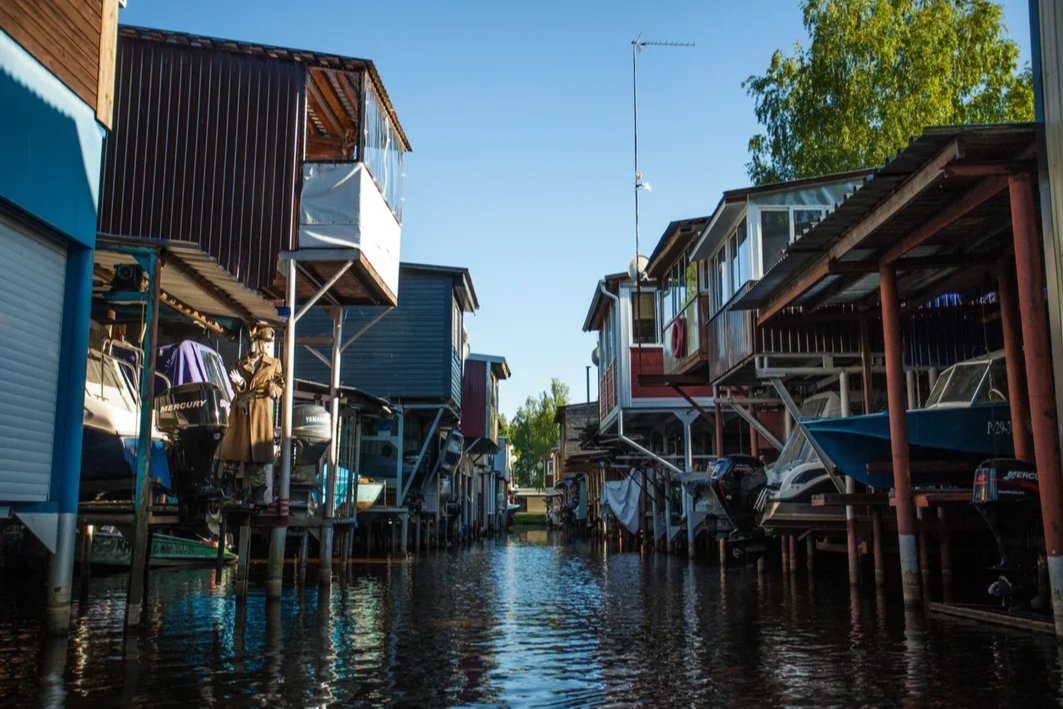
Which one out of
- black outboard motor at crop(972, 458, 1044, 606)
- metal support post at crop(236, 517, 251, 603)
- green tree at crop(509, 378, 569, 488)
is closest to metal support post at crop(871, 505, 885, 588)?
black outboard motor at crop(972, 458, 1044, 606)

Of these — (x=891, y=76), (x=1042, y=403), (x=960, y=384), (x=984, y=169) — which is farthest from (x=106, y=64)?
(x=891, y=76)

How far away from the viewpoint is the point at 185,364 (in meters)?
12.3

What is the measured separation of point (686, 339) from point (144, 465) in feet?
52.7

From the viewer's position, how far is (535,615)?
11.7 m

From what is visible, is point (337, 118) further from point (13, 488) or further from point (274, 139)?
point (13, 488)

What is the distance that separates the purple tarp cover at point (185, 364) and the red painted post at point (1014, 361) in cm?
892

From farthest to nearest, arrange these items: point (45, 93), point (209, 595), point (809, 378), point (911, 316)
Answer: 1. point (809, 378)
2. point (911, 316)
3. point (209, 595)
4. point (45, 93)

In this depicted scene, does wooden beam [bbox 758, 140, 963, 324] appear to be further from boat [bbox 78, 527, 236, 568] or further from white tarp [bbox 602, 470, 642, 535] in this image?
white tarp [bbox 602, 470, 642, 535]

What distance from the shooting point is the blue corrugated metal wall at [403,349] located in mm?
30469

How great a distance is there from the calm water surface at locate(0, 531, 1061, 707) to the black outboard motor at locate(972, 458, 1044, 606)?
2.56ft

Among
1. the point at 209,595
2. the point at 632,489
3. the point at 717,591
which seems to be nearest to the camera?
the point at 209,595

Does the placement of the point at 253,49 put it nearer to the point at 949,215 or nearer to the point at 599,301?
the point at 949,215

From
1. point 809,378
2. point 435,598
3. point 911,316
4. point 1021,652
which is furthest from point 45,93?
point 809,378

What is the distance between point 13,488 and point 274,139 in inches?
325
